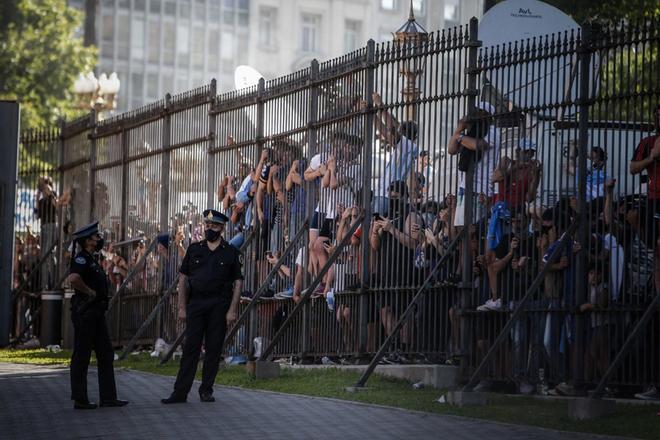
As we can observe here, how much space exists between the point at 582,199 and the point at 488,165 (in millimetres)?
1614

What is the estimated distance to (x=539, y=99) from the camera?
14.6 m

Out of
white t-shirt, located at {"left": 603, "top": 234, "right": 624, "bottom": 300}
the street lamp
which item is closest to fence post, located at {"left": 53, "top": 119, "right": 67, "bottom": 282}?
the street lamp

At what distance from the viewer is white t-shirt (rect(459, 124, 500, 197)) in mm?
15359

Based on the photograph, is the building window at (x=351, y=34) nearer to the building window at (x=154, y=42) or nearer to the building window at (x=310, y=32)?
the building window at (x=310, y=32)

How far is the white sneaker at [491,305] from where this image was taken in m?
15.0

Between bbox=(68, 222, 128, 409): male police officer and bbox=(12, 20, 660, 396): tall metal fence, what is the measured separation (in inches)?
100

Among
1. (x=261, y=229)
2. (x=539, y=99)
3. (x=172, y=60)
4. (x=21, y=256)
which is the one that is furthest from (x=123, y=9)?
(x=539, y=99)

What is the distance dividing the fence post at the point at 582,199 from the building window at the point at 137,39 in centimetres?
7809

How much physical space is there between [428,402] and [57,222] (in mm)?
13847

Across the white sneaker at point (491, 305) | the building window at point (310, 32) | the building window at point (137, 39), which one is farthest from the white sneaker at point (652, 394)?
the building window at point (137, 39)

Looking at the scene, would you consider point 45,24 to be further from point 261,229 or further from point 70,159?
point 261,229

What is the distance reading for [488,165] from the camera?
608 inches

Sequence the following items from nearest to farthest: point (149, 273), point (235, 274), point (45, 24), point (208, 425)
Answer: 1. point (208, 425)
2. point (235, 274)
3. point (149, 273)
4. point (45, 24)

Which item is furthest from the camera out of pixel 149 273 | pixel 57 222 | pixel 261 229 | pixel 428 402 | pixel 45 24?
pixel 45 24
